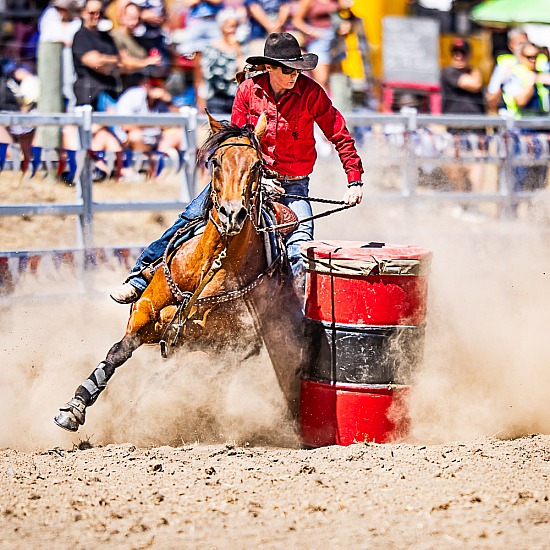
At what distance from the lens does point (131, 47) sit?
1100 centimetres

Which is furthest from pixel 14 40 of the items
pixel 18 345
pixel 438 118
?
pixel 18 345

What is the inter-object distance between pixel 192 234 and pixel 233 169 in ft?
2.13

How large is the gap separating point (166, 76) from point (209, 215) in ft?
20.6

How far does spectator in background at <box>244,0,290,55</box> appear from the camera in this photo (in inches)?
468

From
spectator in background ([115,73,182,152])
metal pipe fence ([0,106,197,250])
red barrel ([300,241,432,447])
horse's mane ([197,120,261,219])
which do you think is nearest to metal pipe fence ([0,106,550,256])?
metal pipe fence ([0,106,197,250])

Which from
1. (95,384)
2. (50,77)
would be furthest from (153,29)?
(95,384)

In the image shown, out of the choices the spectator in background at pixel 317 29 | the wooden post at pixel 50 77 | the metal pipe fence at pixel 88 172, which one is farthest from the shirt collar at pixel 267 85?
the spectator in background at pixel 317 29

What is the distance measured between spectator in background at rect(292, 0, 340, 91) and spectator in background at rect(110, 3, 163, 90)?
1.93 meters

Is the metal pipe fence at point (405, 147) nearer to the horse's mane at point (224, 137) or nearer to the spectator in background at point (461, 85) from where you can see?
the spectator in background at point (461, 85)

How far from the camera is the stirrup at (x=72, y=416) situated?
5.48 meters

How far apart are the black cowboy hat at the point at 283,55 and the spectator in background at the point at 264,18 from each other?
5834mm

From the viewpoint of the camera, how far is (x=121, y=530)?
4125 millimetres

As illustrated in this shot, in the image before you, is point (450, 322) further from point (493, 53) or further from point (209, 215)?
point (493, 53)

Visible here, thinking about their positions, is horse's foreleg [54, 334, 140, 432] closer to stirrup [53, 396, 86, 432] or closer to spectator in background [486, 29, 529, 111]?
stirrup [53, 396, 86, 432]
